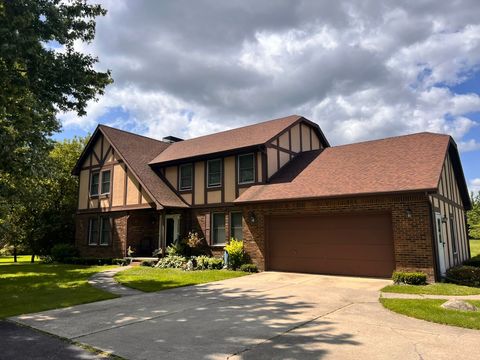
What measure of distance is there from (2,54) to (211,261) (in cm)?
1181

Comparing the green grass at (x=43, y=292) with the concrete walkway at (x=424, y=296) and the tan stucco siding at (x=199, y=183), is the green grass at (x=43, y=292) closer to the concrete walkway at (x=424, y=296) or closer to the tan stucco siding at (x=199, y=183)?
the tan stucco siding at (x=199, y=183)

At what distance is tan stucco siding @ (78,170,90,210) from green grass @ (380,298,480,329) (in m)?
20.9

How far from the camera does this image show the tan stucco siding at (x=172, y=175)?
21978mm

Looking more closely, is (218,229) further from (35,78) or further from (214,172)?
(35,78)

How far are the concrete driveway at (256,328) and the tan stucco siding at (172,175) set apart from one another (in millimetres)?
11296

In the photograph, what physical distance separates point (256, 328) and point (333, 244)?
27.0 ft

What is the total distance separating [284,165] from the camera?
19.7m

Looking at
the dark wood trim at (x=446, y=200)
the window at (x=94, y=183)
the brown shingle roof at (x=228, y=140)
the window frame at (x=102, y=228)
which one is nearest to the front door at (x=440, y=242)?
the dark wood trim at (x=446, y=200)

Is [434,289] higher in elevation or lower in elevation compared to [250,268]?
lower

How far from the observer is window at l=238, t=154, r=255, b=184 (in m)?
18.9

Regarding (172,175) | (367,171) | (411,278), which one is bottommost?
(411,278)

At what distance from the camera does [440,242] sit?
44.5 feet

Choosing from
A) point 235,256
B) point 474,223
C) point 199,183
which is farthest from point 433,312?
point 474,223

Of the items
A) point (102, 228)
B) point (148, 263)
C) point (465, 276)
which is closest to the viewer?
point (465, 276)
